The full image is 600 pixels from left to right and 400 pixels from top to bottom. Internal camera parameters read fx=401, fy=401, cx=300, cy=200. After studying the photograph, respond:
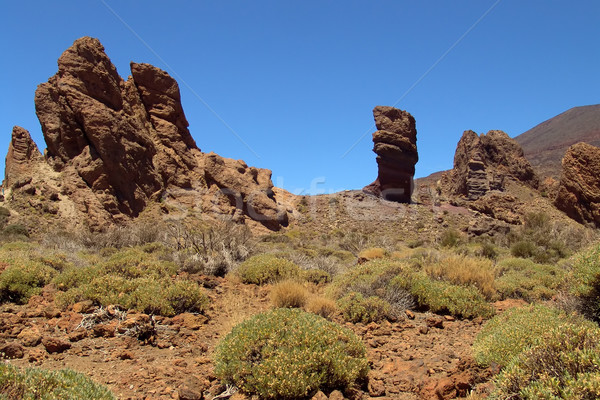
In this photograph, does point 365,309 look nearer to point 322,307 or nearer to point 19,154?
point 322,307

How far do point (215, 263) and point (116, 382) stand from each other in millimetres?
6019

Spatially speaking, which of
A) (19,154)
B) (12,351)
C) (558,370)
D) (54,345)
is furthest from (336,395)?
(19,154)

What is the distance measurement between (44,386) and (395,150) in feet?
96.4

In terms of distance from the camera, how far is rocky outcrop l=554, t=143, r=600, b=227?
22.7 m

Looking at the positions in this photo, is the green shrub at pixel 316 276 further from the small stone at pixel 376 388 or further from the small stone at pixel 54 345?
the small stone at pixel 54 345

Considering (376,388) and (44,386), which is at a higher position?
(44,386)

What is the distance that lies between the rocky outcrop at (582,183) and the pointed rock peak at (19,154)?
29888 millimetres

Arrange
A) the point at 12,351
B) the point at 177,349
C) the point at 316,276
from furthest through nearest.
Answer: the point at 316,276, the point at 177,349, the point at 12,351

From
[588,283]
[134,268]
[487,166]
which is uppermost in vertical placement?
[487,166]

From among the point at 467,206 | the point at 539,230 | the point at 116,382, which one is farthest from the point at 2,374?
the point at 467,206

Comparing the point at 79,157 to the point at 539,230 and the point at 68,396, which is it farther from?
the point at 539,230

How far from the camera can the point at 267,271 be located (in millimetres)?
8797

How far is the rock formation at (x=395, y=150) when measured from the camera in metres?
30.4

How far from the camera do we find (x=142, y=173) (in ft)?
72.5
